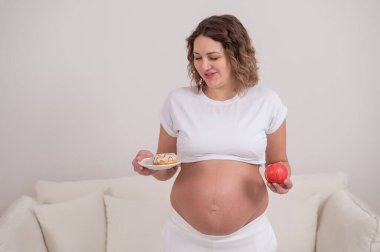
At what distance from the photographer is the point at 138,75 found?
2773mm

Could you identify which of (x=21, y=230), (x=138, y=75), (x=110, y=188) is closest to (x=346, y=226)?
(x=110, y=188)

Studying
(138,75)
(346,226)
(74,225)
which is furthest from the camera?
(138,75)

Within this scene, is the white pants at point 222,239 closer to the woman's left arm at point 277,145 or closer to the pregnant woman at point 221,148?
the pregnant woman at point 221,148

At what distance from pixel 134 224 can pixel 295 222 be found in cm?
89

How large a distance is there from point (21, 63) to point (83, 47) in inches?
15.9

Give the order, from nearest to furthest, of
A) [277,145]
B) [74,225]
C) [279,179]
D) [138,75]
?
[279,179] < [277,145] < [74,225] < [138,75]

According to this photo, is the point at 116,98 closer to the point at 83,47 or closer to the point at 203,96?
the point at 83,47

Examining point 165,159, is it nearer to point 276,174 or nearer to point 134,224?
point 276,174

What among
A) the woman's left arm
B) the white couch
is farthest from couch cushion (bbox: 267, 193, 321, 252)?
the woman's left arm

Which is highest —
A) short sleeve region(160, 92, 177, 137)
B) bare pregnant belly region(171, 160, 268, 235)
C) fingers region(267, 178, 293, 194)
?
short sleeve region(160, 92, 177, 137)

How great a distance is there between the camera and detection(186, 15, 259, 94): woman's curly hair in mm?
1515

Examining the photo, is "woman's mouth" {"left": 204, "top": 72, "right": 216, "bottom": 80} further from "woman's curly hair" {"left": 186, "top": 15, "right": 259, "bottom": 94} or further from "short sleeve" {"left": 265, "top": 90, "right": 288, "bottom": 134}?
"short sleeve" {"left": 265, "top": 90, "right": 288, "bottom": 134}

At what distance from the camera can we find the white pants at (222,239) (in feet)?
4.72

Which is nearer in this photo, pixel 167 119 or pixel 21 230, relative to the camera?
pixel 167 119
